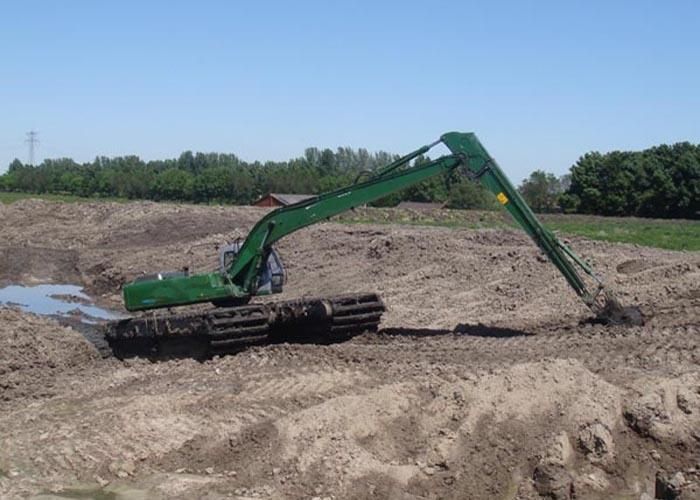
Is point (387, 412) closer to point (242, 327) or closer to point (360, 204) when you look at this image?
point (242, 327)

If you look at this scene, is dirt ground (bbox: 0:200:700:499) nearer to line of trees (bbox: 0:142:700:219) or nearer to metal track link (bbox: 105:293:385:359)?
metal track link (bbox: 105:293:385:359)

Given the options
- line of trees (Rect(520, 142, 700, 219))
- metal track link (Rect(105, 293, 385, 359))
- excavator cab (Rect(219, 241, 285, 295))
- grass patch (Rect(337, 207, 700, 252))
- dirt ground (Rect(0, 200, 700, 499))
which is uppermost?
line of trees (Rect(520, 142, 700, 219))

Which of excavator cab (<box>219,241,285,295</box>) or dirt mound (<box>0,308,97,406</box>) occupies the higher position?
excavator cab (<box>219,241,285,295</box>)

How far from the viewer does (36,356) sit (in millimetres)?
14055

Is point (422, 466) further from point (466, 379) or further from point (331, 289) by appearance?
point (331, 289)

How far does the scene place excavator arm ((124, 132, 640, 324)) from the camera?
43.6 feet

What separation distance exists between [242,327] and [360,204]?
2404mm

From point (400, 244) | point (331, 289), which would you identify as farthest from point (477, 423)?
point (400, 244)

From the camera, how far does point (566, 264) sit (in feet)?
43.5

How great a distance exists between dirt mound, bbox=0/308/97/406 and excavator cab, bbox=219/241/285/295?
2.43 metres

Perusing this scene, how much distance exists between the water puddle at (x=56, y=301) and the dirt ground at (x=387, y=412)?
5454mm

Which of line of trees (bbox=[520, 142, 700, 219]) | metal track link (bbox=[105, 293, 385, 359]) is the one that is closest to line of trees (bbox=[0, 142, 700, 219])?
line of trees (bbox=[520, 142, 700, 219])

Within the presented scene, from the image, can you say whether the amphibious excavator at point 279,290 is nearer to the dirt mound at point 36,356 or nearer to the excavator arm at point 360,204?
the excavator arm at point 360,204

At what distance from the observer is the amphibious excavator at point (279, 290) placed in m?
13.4
